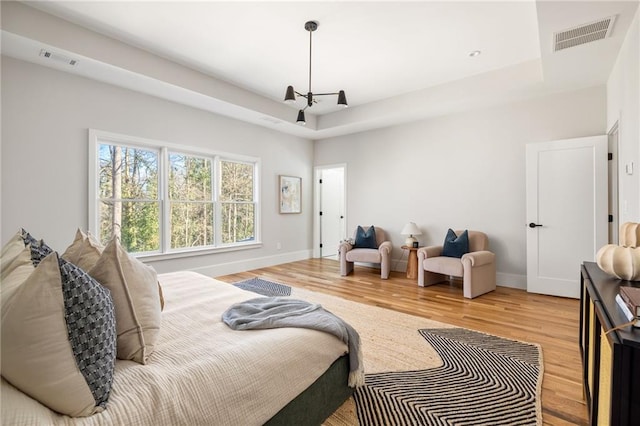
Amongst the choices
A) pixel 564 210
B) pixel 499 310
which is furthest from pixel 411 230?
pixel 564 210

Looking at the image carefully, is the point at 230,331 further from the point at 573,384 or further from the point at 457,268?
the point at 457,268

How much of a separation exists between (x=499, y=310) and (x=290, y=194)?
14.1 feet

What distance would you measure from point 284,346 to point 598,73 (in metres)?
4.55

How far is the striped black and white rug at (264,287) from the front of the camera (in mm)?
4023

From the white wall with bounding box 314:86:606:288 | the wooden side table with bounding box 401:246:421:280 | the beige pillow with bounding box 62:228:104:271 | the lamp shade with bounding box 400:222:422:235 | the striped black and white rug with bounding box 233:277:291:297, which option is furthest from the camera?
the lamp shade with bounding box 400:222:422:235

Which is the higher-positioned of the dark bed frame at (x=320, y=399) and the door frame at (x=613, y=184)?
the door frame at (x=613, y=184)

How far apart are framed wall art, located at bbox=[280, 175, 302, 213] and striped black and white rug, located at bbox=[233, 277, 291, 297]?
194 centimetres

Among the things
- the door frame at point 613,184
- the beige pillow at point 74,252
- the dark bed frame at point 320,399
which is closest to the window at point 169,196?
the beige pillow at point 74,252

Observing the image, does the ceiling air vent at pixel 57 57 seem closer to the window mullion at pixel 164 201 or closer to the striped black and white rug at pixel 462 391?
the window mullion at pixel 164 201

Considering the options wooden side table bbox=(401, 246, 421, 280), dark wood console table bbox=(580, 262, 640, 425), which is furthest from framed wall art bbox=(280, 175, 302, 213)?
dark wood console table bbox=(580, 262, 640, 425)

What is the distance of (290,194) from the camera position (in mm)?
6395

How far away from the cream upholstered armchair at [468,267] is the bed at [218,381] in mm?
2755

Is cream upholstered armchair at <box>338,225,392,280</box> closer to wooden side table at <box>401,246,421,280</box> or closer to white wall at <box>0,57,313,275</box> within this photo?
wooden side table at <box>401,246,421,280</box>

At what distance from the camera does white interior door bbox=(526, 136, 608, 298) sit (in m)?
3.67
